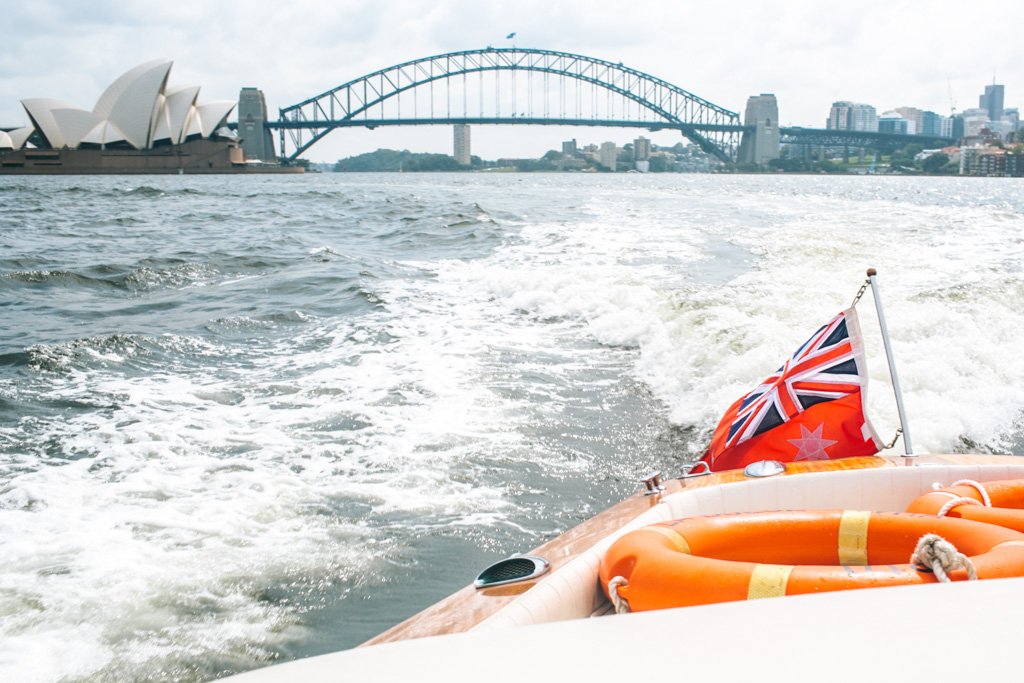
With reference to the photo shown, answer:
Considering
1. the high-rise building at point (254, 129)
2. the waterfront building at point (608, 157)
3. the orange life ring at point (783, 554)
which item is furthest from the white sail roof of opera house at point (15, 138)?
the orange life ring at point (783, 554)

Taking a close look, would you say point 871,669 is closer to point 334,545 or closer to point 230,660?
point 230,660

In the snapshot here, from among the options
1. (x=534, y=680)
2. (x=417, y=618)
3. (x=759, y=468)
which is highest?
(x=534, y=680)

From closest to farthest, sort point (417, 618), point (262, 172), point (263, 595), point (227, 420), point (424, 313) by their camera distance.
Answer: point (417, 618) < point (263, 595) < point (227, 420) < point (424, 313) < point (262, 172)

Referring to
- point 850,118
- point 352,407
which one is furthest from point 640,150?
point 352,407

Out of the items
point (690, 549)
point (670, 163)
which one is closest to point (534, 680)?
point (690, 549)

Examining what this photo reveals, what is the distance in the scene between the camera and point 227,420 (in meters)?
5.15

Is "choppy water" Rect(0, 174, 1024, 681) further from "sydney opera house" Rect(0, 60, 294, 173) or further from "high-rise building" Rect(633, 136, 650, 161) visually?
"high-rise building" Rect(633, 136, 650, 161)

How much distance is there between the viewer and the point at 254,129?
87562 millimetres

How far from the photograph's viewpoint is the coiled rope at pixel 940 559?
147 centimetres

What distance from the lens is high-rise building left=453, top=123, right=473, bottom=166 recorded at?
9975 cm

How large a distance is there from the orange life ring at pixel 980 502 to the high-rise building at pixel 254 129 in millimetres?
91326

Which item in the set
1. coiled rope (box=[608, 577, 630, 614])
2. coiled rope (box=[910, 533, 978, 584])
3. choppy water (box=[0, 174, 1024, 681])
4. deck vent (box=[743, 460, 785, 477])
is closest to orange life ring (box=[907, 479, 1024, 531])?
deck vent (box=[743, 460, 785, 477])

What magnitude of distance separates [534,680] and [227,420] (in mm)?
4575

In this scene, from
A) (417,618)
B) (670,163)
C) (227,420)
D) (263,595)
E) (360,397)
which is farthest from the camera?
(670,163)
